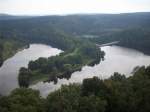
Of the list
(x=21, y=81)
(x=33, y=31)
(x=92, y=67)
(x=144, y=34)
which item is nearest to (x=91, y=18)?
(x=33, y=31)

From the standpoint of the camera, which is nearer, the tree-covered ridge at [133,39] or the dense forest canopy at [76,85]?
the dense forest canopy at [76,85]

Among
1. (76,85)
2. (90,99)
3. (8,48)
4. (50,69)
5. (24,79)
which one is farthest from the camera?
(8,48)

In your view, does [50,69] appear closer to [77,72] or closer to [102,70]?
[77,72]

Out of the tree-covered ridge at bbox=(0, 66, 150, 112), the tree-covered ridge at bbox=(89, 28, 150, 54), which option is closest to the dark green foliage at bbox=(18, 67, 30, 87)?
the tree-covered ridge at bbox=(0, 66, 150, 112)

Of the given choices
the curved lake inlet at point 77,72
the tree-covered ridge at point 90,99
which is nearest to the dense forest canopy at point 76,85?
the tree-covered ridge at point 90,99

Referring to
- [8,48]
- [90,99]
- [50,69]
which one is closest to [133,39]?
[8,48]

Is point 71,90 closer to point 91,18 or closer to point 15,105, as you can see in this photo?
point 15,105

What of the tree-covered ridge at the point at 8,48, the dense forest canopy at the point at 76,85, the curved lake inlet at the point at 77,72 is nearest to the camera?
the dense forest canopy at the point at 76,85

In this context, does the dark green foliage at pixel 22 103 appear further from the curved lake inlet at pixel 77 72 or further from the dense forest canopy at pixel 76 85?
the curved lake inlet at pixel 77 72

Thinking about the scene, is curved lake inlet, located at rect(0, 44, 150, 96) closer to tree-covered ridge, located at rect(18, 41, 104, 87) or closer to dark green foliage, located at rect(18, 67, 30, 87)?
dark green foliage, located at rect(18, 67, 30, 87)
